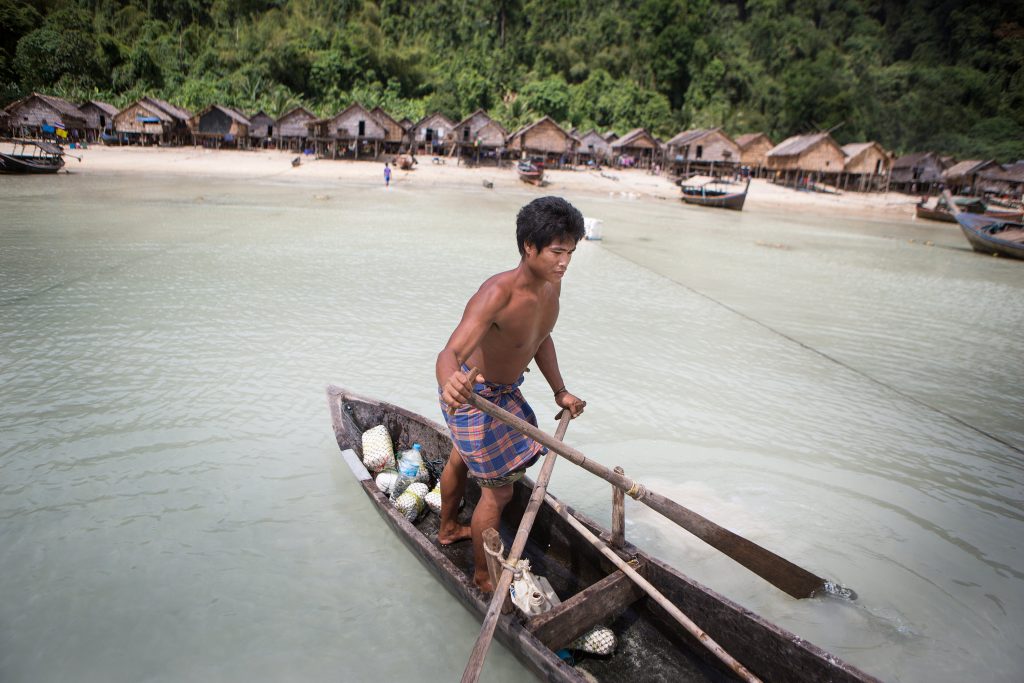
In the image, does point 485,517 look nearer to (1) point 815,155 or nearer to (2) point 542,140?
(2) point 542,140

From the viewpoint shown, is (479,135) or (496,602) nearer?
(496,602)

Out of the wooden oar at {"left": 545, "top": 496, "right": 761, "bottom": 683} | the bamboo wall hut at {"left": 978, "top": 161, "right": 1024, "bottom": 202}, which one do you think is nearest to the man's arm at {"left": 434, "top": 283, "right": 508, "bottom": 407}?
the wooden oar at {"left": 545, "top": 496, "right": 761, "bottom": 683}

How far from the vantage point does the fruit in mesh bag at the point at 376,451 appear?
3.56m

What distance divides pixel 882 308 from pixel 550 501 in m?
9.00

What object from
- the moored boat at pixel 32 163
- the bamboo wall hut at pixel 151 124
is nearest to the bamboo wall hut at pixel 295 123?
the bamboo wall hut at pixel 151 124

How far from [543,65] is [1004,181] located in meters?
37.1

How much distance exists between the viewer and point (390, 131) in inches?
1516

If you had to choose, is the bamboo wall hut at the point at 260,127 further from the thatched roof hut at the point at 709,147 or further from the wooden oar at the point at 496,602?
the wooden oar at the point at 496,602

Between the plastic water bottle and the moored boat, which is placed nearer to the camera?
the plastic water bottle

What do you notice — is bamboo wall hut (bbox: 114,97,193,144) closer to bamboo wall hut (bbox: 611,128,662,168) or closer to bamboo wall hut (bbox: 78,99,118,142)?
bamboo wall hut (bbox: 78,99,118,142)

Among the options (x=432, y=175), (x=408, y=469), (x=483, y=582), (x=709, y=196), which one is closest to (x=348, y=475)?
(x=408, y=469)

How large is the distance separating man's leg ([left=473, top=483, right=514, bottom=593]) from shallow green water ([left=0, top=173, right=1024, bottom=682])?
35cm

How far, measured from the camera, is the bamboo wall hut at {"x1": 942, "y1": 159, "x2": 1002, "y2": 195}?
121 ft

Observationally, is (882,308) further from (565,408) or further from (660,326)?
(565,408)
